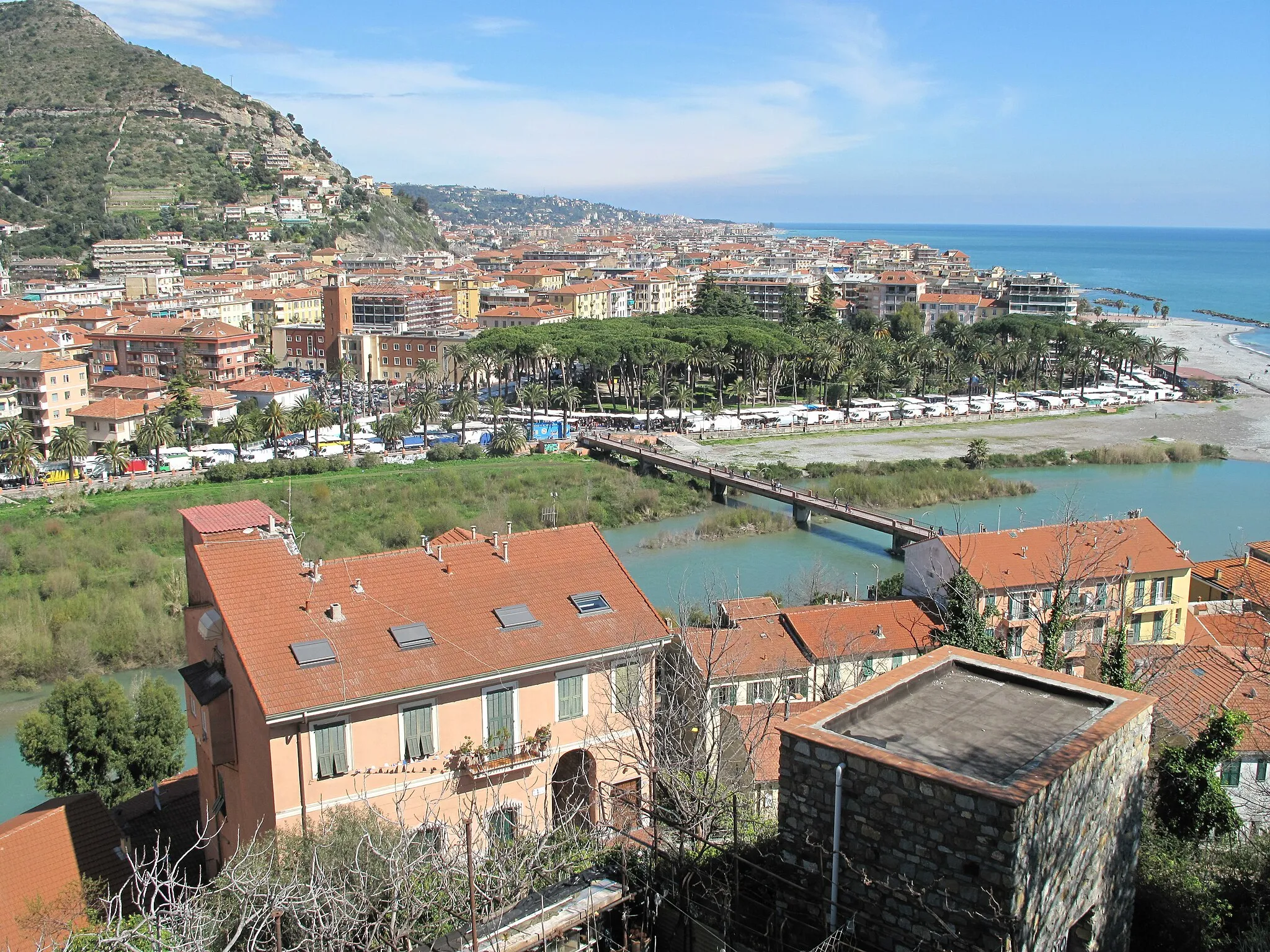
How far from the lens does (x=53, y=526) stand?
31.8 meters

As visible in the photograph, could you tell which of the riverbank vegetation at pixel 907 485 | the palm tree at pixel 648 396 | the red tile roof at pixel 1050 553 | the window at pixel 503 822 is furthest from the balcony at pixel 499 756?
the palm tree at pixel 648 396

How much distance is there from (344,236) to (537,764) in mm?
113899

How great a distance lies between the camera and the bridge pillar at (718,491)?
1603 inches

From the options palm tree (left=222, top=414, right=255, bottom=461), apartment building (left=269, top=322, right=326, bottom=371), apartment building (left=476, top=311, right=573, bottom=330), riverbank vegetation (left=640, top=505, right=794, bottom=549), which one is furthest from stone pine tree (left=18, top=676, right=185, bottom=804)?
apartment building (left=476, top=311, right=573, bottom=330)

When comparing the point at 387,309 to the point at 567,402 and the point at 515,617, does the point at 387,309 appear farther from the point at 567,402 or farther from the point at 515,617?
the point at 515,617

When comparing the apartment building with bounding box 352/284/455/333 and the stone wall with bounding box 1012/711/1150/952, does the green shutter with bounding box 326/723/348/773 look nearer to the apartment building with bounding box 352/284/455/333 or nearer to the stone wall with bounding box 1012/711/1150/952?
the stone wall with bounding box 1012/711/1150/952

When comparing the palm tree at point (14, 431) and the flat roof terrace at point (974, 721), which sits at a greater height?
the flat roof terrace at point (974, 721)

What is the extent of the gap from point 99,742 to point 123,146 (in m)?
115

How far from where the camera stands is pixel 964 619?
54.7 feet

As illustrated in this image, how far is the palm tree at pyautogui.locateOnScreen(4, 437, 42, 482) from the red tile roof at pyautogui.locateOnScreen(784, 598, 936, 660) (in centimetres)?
3069

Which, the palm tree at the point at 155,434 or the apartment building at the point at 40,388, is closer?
the palm tree at the point at 155,434

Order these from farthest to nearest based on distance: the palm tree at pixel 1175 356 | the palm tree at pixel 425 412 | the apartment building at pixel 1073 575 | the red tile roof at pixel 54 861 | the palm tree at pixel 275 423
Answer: the palm tree at pixel 1175 356 < the palm tree at pixel 425 412 < the palm tree at pixel 275 423 < the apartment building at pixel 1073 575 < the red tile roof at pixel 54 861

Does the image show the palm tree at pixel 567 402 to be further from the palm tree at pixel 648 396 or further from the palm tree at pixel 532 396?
the palm tree at pixel 648 396

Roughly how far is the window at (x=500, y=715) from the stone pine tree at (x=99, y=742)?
7089 millimetres
